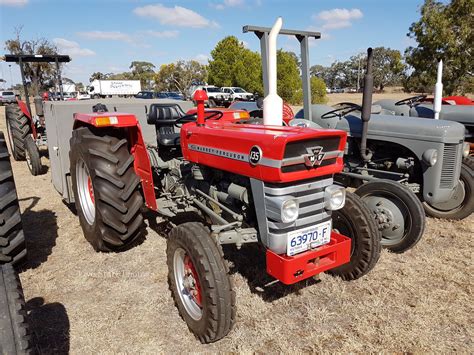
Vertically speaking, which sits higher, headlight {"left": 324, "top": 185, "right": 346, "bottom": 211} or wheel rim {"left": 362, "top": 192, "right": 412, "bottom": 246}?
headlight {"left": 324, "top": 185, "right": 346, "bottom": 211}

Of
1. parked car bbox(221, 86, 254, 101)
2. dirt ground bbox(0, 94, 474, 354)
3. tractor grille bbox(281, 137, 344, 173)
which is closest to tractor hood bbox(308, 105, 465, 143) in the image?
dirt ground bbox(0, 94, 474, 354)

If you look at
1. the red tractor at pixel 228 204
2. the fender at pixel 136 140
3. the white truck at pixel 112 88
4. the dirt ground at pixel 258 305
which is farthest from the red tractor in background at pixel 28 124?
the white truck at pixel 112 88

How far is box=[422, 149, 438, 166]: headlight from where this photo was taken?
3705 mm

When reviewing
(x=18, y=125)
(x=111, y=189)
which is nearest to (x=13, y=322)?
(x=111, y=189)

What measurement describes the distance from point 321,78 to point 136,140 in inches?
1168

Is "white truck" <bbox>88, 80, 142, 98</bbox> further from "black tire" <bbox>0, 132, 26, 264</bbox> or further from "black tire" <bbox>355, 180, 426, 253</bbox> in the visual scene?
"black tire" <bbox>355, 180, 426, 253</bbox>

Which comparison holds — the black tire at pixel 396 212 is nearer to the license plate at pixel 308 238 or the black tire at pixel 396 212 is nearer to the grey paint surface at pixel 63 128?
the license plate at pixel 308 238

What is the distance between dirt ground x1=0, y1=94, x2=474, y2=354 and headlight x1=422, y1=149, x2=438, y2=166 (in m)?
0.85

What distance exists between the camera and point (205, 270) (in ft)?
7.10

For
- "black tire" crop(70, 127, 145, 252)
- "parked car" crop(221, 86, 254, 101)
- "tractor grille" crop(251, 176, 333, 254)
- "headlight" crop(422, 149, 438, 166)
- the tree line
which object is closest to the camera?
"tractor grille" crop(251, 176, 333, 254)

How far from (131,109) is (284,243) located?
317cm

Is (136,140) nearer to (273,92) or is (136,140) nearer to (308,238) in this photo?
(273,92)

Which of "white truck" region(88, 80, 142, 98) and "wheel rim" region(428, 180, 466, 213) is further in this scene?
"white truck" region(88, 80, 142, 98)

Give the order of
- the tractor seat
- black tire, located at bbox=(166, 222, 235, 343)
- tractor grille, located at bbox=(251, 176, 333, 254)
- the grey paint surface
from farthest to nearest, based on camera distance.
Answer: the grey paint surface → the tractor seat → tractor grille, located at bbox=(251, 176, 333, 254) → black tire, located at bbox=(166, 222, 235, 343)
